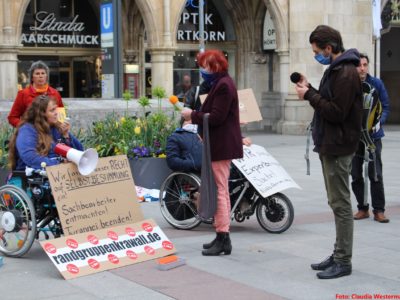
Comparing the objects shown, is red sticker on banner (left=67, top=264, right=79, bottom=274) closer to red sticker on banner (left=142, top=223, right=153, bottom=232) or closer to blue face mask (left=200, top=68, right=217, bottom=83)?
red sticker on banner (left=142, top=223, right=153, bottom=232)

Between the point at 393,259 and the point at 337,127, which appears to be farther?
the point at 393,259

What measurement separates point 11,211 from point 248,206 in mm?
2417

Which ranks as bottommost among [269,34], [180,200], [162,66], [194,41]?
[180,200]

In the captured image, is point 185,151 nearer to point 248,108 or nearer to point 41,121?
point 248,108

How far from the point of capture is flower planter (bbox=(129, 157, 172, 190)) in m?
9.90

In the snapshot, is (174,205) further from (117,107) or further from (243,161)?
(117,107)

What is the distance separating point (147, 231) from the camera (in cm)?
648

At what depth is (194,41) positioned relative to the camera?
987 inches

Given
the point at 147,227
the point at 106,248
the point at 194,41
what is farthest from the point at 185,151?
the point at 194,41

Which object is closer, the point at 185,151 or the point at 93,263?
the point at 93,263

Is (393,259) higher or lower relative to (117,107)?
lower

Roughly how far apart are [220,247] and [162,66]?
49.7 feet

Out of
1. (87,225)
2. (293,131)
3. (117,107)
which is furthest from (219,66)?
(293,131)

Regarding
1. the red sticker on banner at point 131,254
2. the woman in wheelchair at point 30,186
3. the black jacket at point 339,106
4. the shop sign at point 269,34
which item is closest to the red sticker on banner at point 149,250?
the red sticker on banner at point 131,254
